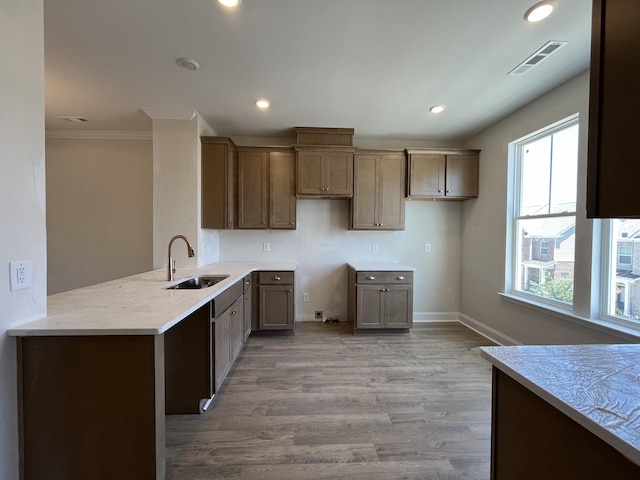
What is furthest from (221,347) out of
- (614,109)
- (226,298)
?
(614,109)

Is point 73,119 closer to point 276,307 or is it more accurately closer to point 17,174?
point 17,174

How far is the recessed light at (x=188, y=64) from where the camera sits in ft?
6.90

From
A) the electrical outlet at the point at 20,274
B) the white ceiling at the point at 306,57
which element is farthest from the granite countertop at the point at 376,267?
the electrical outlet at the point at 20,274

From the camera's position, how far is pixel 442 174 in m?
3.61

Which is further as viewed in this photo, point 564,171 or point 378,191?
point 378,191

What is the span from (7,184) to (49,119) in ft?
10.3

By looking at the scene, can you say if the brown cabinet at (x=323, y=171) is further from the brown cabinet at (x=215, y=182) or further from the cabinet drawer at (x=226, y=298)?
the cabinet drawer at (x=226, y=298)

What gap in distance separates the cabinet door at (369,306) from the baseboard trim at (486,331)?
1335mm

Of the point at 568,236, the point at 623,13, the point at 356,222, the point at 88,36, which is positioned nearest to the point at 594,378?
the point at 623,13

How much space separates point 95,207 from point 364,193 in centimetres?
375

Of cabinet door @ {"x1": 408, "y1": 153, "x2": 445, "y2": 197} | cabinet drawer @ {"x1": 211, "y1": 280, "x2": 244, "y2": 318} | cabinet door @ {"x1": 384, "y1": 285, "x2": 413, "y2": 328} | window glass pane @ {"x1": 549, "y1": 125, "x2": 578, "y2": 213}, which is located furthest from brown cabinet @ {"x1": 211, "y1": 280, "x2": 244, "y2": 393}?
window glass pane @ {"x1": 549, "y1": 125, "x2": 578, "y2": 213}

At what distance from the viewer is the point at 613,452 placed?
630 millimetres

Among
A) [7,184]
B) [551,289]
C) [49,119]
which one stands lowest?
[551,289]

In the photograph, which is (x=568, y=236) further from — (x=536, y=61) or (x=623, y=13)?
(x=623, y=13)
